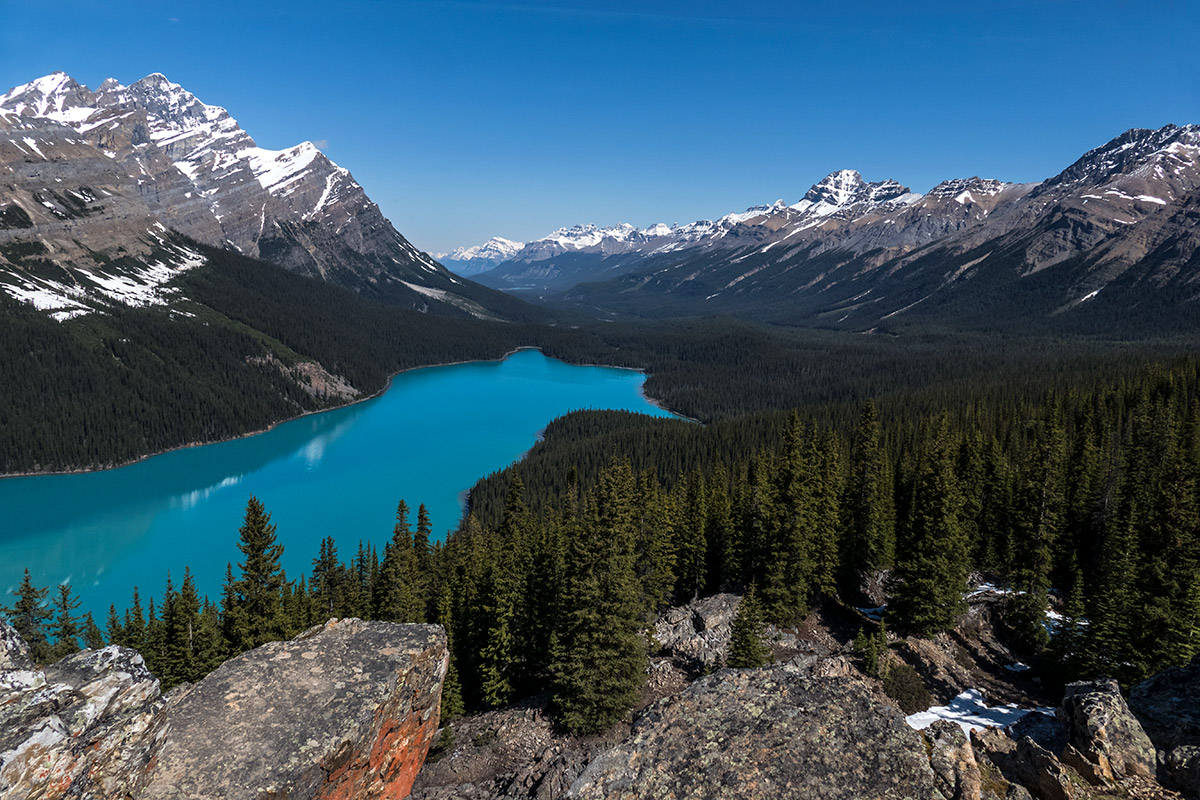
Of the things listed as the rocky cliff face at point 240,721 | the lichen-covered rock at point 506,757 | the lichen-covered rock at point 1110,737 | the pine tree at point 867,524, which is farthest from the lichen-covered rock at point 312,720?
the pine tree at point 867,524

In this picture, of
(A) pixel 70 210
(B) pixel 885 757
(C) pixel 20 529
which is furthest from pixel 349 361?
(B) pixel 885 757

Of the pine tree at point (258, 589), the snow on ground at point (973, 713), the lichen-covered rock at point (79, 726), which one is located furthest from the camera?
the pine tree at point (258, 589)

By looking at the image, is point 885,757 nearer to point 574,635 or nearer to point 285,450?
point 574,635

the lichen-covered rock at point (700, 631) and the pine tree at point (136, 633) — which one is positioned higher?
the pine tree at point (136, 633)

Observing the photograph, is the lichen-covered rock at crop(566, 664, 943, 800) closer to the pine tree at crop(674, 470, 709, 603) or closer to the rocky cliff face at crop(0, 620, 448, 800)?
the rocky cliff face at crop(0, 620, 448, 800)

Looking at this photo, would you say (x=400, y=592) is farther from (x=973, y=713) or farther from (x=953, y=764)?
(x=953, y=764)

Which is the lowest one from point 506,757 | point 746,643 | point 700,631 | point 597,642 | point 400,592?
point 700,631

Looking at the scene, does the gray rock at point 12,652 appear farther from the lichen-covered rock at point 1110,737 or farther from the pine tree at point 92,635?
the pine tree at point 92,635

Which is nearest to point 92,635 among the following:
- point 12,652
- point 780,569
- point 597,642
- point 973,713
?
point 597,642
